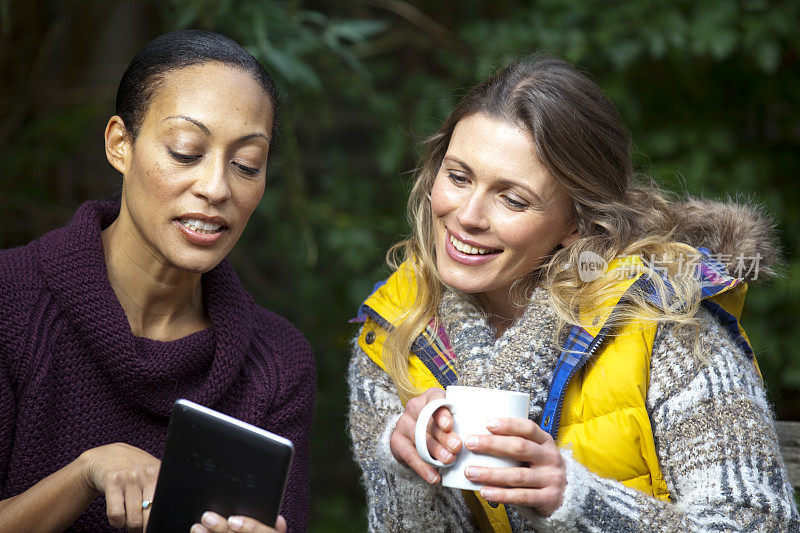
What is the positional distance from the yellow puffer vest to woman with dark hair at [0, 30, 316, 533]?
2.00 ft

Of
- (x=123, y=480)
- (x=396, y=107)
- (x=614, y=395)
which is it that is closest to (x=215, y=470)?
(x=123, y=480)

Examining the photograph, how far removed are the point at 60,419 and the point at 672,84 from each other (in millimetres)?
2501

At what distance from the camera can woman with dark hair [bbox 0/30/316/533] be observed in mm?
1642

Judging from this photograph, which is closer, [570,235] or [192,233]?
[192,233]

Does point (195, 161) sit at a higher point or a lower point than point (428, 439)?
higher

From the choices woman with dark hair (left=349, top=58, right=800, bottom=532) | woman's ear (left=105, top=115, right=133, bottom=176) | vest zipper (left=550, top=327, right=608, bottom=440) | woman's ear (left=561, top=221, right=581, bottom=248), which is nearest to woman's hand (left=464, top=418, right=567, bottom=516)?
woman with dark hair (left=349, top=58, right=800, bottom=532)

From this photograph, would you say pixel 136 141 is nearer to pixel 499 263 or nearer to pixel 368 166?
pixel 499 263

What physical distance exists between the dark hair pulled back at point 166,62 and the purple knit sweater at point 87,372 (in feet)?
0.83

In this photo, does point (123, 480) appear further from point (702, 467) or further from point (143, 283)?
point (702, 467)

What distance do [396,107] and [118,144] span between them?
159 cm

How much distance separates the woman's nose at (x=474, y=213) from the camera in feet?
5.79

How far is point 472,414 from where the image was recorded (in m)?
1.42

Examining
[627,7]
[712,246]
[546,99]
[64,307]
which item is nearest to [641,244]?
[712,246]

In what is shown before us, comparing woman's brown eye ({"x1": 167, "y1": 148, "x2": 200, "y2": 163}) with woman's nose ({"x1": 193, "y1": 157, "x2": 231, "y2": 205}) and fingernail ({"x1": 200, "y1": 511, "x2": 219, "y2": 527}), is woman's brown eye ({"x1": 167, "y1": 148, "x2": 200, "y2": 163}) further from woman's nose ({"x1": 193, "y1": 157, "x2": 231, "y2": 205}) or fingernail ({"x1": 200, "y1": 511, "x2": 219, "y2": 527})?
fingernail ({"x1": 200, "y1": 511, "x2": 219, "y2": 527})
